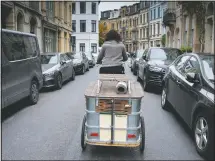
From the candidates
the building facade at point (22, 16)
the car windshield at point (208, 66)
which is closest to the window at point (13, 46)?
the car windshield at point (208, 66)

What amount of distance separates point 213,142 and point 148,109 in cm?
372

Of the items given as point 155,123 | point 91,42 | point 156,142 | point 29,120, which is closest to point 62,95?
point 29,120

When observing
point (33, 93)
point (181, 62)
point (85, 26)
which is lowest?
point (33, 93)

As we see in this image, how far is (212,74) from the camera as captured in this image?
16.2 feet

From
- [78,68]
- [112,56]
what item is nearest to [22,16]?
[78,68]

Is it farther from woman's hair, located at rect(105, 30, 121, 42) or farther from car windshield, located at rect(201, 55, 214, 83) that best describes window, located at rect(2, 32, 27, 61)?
car windshield, located at rect(201, 55, 214, 83)

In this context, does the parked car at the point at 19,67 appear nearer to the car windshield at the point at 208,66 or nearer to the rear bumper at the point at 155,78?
the rear bumper at the point at 155,78

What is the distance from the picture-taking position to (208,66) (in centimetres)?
526

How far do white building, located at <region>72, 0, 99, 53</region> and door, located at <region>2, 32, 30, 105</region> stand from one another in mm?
47775

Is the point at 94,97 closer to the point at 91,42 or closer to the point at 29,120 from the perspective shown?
the point at 29,120

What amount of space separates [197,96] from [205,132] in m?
0.69

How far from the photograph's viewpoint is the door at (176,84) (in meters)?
6.19

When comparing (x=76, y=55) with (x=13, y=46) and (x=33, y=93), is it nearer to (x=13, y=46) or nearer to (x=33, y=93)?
(x=33, y=93)

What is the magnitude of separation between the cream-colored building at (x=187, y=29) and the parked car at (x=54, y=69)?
11.2 m
